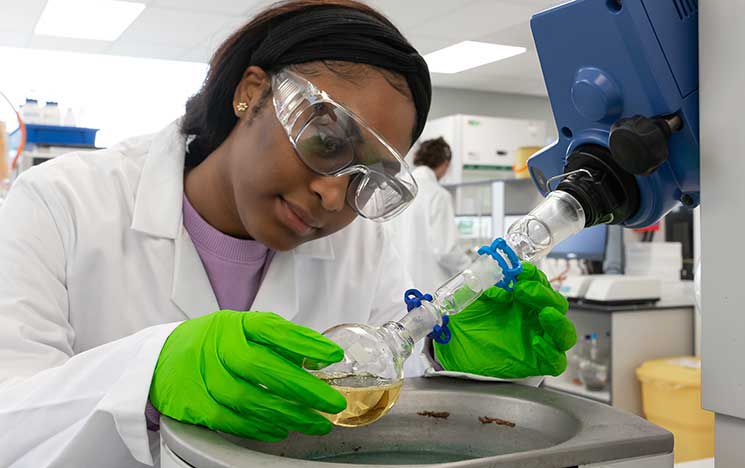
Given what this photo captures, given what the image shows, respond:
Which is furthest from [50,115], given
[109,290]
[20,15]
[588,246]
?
[109,290]

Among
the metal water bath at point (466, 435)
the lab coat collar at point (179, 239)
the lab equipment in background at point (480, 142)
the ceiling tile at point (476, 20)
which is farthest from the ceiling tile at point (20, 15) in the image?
the metal water bath at point (466, 435)

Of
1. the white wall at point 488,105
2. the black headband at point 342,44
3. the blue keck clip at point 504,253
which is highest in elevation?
the white wall at point 488,105

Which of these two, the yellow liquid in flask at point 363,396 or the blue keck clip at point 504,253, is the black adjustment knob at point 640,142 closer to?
the blue keck clip at point 504,253

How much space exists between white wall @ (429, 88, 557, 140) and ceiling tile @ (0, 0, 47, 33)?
14.4 ft

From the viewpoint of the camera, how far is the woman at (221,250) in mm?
752

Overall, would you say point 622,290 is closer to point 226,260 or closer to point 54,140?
point 226,260

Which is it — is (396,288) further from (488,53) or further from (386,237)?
(488,53)

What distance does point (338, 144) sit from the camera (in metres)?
1.02

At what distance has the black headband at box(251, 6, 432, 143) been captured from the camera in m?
1.10

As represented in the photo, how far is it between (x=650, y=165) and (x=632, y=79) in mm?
89

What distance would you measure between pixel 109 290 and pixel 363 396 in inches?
A: 27.6

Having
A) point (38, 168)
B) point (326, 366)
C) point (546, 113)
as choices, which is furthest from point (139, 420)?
point (546, 113)

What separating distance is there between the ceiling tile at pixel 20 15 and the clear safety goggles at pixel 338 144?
5.03m

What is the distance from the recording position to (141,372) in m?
0.77
